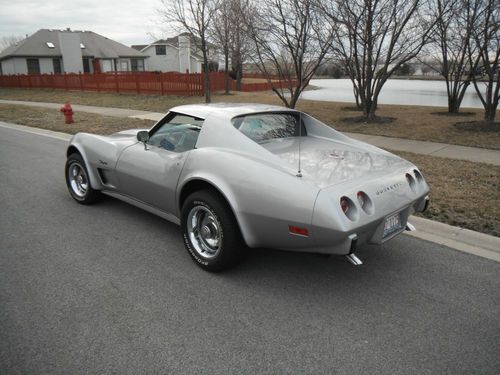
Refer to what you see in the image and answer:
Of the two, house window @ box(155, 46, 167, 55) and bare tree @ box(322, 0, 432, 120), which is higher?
house window @ box(155, 46, 167, 55)

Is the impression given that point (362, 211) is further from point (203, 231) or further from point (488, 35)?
point (488, 35)

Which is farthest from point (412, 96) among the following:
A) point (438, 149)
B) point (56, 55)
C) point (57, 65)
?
point (57, 65)

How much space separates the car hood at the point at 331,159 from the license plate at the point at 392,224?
0.35 meters

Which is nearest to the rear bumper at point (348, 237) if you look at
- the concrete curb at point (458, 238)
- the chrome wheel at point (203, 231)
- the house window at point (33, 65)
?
the chrome wheel at point (203, 231)

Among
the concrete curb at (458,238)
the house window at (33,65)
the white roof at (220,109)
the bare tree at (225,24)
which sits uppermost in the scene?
the bare tree at (225,24)

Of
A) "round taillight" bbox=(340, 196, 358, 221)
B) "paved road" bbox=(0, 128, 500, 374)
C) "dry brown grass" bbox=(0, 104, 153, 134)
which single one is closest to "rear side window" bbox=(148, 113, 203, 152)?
"paved road" bbox=(0, 128, 500, 374)

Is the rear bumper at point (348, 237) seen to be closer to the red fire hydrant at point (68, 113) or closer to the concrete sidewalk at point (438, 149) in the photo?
the concrete sidewalk at point (438, 149)

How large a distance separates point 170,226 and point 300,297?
6.27ft

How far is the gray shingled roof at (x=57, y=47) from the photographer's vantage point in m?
42.2

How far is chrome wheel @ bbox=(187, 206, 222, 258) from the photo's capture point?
11.4 feet

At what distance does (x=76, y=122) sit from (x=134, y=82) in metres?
12.1

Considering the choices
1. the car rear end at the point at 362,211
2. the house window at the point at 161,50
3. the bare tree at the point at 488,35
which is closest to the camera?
the car rear end at the point at 362,211

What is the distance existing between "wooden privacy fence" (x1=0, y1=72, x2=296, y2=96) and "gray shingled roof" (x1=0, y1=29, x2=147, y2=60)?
10.2 meters

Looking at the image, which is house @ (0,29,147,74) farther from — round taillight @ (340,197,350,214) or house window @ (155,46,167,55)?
round taillight @ (340,197,350,214)
